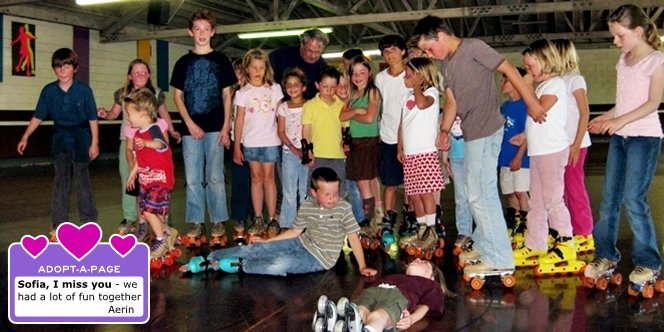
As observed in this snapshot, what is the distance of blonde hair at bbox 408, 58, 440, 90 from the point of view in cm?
333

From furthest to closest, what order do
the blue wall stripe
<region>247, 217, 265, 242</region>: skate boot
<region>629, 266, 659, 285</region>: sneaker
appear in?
the blue wall stripe
<region>247, 217, 265, 242</region>: skate boot
<region>629, 266, 659, 285</region>: sneaker

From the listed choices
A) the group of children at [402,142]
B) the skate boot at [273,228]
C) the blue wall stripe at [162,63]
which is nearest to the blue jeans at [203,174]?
the group of children at [402,142]

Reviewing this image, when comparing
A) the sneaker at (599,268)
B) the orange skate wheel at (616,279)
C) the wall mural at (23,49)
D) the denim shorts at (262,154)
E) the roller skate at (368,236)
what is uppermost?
the wall mural at (23,49)

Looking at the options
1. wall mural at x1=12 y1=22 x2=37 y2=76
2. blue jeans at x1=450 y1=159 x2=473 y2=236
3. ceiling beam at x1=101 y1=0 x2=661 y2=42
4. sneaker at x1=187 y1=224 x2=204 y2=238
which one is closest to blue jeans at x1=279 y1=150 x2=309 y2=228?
sneaker at x1=187 y1=224 x2=204 y2=238

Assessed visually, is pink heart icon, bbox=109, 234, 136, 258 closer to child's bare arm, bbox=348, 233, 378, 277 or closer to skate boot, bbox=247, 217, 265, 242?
child's bare arm, bbox=348, 233, 378, 277

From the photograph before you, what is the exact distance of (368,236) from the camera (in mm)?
3729

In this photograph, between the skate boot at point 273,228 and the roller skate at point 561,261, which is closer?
the roller skate at point 561,261

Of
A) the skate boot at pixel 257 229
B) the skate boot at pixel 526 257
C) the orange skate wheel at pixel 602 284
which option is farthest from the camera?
the skate boot at pixel 257 229

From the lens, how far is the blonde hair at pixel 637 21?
250 cm

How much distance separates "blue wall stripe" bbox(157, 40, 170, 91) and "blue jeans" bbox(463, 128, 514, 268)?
13095mm

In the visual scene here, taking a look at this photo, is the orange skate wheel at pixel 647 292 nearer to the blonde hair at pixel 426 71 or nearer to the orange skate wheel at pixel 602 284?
the orange skate wheel at pixel 602 284

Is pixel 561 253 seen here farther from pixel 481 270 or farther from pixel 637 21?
pixel 637 21

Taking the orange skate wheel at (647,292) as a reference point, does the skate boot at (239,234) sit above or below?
below

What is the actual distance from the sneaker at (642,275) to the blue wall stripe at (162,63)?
44.5 feet
